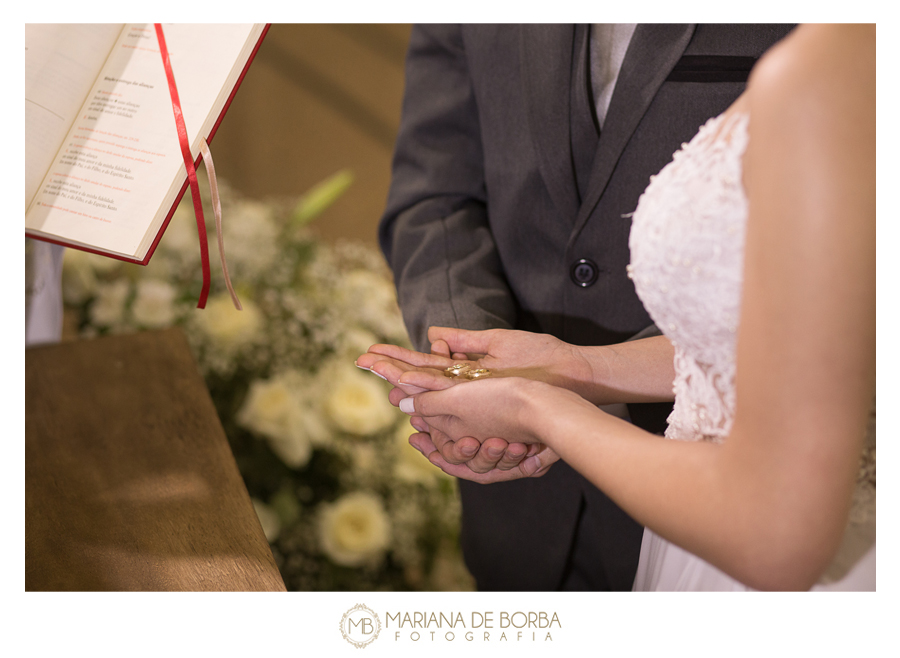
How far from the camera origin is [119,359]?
1.01 meters

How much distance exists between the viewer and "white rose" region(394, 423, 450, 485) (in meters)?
1.18

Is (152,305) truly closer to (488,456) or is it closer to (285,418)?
(285,418)

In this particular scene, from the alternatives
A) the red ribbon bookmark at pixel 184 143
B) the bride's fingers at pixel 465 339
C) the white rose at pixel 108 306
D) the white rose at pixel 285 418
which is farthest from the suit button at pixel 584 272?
the white rose at pixel 108 306

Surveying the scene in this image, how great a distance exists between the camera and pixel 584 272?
0.82 meters

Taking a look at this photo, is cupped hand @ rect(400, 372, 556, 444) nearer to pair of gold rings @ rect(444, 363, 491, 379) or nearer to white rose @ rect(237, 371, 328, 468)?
pair of gold rings @ rect(444, 363, 491, 379)

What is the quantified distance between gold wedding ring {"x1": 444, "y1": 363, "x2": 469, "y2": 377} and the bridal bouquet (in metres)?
0.41

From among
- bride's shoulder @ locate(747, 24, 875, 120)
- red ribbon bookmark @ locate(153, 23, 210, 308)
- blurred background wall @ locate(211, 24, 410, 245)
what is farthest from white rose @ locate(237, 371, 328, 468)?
blurred background wall @ locate(211, 24, 410, 245)

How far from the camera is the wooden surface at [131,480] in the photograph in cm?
68
